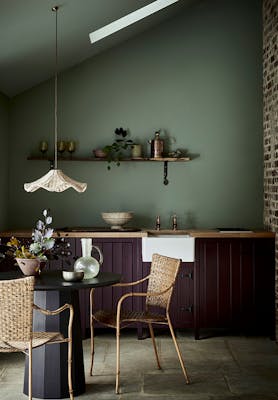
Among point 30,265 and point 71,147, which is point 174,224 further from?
point 30,265

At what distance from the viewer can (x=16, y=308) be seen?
393 centimetres

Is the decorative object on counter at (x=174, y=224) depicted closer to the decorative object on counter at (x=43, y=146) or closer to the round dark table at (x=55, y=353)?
the decorative object on counter at (x=43, y=146)

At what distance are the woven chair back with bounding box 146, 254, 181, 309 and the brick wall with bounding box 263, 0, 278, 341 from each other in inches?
60.5

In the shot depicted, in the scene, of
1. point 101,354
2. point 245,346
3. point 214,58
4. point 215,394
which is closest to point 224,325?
point 245,346

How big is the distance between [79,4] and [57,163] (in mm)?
2150

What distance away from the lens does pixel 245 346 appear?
239 inches

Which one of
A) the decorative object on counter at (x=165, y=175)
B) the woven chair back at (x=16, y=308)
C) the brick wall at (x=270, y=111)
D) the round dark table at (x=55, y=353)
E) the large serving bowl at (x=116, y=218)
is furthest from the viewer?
the decorative object on counter at (x=165, y=175)

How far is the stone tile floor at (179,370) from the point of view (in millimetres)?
4637

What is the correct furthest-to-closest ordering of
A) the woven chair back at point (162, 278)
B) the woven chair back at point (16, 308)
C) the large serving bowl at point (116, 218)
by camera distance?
the large serving bowl at point (116, 218) → the woven chair back at point (162, 278) → the woven chair back at point (16, 308)

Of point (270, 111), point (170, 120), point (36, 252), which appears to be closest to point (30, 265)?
point (36, 252)

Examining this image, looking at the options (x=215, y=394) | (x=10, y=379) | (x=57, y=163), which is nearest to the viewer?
(x=215, y=394)

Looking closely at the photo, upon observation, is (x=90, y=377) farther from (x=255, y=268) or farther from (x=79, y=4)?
(x=79, y=4)

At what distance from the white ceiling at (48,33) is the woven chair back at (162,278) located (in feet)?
6.95

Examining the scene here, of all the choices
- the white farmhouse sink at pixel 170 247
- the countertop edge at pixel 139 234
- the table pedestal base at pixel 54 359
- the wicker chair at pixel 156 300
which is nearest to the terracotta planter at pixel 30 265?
the table pedestal base at pixel 54 359
